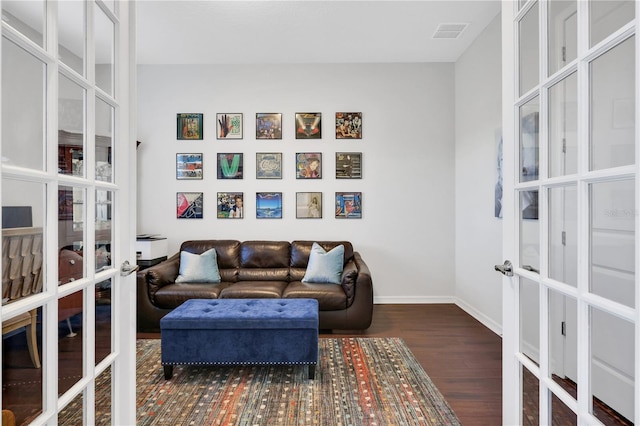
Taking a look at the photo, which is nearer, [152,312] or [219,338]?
[219,338]

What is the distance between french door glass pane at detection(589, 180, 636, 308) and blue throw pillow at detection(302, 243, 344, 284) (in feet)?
9.63

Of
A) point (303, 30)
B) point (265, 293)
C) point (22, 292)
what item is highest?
point (303, 30)

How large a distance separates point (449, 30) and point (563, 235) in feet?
10.9

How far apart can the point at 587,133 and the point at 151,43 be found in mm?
4305

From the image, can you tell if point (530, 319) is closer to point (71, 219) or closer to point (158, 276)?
point (71, 219)

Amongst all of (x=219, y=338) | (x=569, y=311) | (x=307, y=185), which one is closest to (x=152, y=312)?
(x=219, y=338)

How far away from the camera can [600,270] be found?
3.00 ft

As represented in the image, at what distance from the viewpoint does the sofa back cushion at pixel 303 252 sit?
4.06 m

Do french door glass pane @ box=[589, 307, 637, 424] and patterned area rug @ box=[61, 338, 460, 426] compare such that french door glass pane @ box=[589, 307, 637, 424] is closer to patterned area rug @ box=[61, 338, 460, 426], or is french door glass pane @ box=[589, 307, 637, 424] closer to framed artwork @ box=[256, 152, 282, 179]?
patterned area rug @ box=[61, 338, 460, 426]

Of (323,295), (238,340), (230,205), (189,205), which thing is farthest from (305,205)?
(238,340)

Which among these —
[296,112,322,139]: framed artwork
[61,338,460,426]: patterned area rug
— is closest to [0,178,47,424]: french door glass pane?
[61,338,460,426]: patterned area rug

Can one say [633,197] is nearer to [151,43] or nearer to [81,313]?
[81,313]

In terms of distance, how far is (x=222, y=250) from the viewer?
163 inches

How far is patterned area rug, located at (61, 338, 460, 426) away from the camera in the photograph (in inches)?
79.5
